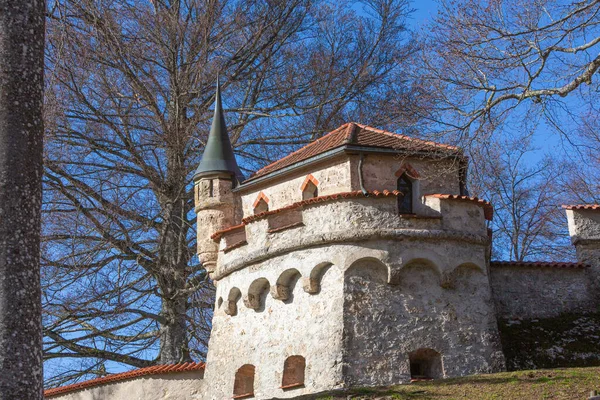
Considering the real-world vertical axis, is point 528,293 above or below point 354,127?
below

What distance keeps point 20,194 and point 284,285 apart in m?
7.20

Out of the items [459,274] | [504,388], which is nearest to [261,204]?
[459,274]

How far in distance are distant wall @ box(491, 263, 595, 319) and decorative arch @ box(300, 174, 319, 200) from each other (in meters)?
3.49

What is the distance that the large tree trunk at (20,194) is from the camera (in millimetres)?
9312

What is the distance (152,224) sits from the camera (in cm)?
2205

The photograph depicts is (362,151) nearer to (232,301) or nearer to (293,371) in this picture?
(232,301)

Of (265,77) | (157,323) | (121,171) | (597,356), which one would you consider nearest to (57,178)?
(121,171)

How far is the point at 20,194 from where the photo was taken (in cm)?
972

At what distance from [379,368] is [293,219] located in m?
3.12

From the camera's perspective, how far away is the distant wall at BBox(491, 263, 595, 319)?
17.5m

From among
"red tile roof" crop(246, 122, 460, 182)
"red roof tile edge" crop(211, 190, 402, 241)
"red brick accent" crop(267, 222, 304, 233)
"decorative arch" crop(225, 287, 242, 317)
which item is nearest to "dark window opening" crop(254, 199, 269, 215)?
"red tile roof" crop(246, 122, 460, 182)

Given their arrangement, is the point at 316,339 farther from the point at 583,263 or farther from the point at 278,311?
the point at 583,263

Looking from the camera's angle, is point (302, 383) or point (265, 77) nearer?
point (302, 383)

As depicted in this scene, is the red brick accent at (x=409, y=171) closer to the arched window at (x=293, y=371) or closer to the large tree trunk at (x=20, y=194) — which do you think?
the arched window at (x=293, y=371)
